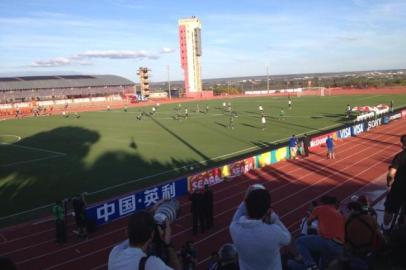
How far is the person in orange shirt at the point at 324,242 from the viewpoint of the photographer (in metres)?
5.34

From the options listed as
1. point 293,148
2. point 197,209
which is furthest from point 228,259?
point 293,148

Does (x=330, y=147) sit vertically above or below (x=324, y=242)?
below

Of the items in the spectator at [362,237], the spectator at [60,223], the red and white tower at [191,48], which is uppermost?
the red and white tower at [191,48]

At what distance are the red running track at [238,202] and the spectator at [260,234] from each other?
7029 millimetres

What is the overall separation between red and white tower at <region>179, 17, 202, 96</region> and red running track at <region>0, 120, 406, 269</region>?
93545mm

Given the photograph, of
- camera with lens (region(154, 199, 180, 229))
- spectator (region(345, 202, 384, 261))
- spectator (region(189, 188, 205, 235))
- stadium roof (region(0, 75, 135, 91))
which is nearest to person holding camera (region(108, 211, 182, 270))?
camera with lens (region(154, 199, 180, 229))

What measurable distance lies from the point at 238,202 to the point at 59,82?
87.0 m

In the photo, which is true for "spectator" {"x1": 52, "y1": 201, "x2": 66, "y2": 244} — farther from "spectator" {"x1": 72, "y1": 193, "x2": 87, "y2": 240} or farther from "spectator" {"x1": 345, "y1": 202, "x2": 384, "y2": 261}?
"spectator" {"x1": 345, "y1": 202, "x2": 384, "y2": 261}

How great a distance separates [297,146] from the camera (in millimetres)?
24062

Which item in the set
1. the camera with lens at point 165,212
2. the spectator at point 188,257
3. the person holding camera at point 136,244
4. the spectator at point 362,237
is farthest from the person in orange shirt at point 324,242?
the person holding camera at point 136,244

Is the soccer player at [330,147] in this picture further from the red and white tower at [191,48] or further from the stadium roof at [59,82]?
the red and white tower at [191,48]

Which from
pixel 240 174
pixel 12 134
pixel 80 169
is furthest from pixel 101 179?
pixel 12 134

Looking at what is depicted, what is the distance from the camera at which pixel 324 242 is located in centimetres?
545

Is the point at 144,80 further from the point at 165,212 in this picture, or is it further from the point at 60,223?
the point at 165,212
